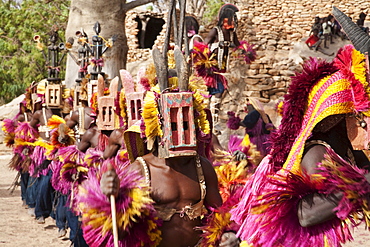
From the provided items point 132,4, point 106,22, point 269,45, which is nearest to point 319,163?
point 106,22

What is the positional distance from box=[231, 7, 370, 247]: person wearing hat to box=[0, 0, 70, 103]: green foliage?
23182 mm

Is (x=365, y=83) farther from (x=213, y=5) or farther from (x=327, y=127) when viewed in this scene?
(x=213, y=5)

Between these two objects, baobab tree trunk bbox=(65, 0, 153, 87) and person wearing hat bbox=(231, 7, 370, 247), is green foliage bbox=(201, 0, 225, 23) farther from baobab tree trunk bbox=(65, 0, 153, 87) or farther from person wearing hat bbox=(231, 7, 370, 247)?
person wearing hat bbox=(231, 7, 370, 247)

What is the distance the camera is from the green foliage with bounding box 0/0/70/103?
2562cm

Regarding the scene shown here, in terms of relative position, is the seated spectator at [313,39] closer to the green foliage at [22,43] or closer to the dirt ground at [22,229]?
the green foliage at [22,43]

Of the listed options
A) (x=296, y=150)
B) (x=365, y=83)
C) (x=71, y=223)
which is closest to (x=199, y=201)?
(x=296, y=150)

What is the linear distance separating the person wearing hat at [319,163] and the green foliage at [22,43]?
23.2 meters

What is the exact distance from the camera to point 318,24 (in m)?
21.5

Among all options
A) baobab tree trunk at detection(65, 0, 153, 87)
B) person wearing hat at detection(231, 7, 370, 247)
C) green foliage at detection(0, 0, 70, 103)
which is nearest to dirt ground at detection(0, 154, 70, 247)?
baobab tree trunk at detection(65, 0, 153, 87)

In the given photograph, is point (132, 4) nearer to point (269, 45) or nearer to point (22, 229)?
point (22, 229)

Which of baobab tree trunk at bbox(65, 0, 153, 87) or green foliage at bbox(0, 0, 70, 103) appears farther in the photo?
green foliage at bbox(0, 0, 70, 103)

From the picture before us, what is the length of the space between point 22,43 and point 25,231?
20.8 m

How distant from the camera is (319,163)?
2600mm

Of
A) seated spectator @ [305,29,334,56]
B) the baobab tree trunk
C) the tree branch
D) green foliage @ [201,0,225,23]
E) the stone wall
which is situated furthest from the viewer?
green foliage @ [201,0,225,23]
